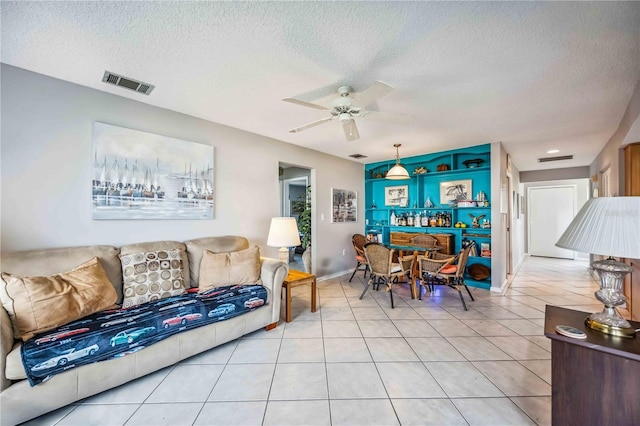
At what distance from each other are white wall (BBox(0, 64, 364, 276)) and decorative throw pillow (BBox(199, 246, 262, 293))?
556 millimetres


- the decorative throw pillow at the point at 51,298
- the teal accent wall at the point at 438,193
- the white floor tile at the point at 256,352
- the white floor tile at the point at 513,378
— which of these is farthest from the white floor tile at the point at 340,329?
the teal accent wall at the point at 438,193

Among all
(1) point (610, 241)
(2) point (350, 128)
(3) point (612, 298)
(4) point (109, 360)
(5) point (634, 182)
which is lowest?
(4) point (109, 360)

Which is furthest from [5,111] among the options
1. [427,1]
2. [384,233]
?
[384,233]

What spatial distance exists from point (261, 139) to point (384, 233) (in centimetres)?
346

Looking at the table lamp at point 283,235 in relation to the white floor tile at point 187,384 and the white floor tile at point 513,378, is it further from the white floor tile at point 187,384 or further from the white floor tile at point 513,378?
the white floor tile at point 513,378

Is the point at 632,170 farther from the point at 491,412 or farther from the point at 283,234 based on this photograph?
the point at 283,234

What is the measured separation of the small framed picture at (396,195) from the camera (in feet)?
18.5

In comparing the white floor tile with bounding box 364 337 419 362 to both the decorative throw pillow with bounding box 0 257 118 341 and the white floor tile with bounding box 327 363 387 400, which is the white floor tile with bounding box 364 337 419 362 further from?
the decorative throw pillow with bounding box 0 257 118 341

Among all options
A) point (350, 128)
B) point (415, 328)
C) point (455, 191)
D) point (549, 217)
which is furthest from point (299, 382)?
point (549, 217)

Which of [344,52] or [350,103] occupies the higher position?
[344,52]

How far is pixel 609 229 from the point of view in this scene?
1189 millimetres

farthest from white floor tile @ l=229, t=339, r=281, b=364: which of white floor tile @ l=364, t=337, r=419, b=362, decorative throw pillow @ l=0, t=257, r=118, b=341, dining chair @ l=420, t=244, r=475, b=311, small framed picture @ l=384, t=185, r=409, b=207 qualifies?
small framed picture @ l=384, t=185, r=409, b=207

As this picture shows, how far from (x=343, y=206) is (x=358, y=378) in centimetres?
369

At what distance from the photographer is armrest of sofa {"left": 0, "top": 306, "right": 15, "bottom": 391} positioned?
147 centimetres
